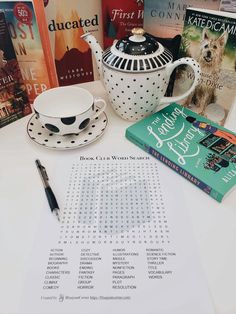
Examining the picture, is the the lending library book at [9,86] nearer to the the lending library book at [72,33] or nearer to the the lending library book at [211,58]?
the the lending library book at [72,33]

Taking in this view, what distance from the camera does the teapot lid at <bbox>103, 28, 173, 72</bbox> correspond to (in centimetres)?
52

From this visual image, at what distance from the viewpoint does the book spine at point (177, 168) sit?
0.45m

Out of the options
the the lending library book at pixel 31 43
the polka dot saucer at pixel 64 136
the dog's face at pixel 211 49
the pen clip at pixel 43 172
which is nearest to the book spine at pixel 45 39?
the the lending library book at pixel 31 43

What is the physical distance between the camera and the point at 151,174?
498mm

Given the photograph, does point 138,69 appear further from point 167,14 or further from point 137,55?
point 167,14

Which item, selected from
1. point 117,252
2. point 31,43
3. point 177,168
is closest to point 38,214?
point 117,252

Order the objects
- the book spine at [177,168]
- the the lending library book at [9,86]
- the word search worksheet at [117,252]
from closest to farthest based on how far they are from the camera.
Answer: the word search worksheet at [117,252]
the book spine at [177,168]
the the lending library book at [9,86]

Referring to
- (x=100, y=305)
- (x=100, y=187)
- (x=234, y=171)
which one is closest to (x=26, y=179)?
(x=100, y=187)

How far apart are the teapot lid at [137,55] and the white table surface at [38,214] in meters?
0.14

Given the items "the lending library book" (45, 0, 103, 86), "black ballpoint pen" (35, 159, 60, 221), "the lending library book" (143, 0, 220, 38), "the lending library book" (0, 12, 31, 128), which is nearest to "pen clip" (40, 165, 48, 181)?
"black ballpoint pen" (35, 159, 60, 221)

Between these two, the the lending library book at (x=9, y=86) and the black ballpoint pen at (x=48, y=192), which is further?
the the lending library book at (x=9, y=86)

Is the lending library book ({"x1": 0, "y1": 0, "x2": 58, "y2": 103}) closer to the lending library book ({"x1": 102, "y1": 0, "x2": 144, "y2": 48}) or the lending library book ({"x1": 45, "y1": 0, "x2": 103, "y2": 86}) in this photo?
the lending library book ({"x1": 45, "y1": 0, "x2": 103, "y2": 86})

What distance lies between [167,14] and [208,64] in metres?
0.15

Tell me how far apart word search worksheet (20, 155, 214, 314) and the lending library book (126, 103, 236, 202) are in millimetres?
38
